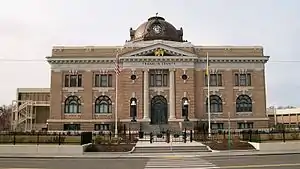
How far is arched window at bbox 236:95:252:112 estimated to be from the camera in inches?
2336

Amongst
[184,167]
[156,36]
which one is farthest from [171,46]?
[184,167]

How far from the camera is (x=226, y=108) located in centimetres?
5875

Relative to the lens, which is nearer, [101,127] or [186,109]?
[186,109]

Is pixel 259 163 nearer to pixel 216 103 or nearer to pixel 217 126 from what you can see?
pixel 217 126

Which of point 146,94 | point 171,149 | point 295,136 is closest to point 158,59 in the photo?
point 146,94

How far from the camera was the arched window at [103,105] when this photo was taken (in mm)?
58781

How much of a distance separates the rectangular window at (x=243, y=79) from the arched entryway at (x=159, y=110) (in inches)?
479

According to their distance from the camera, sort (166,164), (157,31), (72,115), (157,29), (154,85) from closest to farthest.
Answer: (166,164)
(72,115)
(154,85)
(157,31)
(157,29)

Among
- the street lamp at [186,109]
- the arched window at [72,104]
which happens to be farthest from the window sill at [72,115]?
the street lamp at [186,109]

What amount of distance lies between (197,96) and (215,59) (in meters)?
6.53

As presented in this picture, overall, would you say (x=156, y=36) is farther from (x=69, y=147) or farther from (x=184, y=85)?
(x=69, y=147)

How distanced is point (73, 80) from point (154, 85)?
12.9 m

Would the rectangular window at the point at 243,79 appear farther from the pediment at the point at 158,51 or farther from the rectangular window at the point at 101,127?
the rectangular window at the point at 101,127

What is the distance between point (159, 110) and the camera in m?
58.5
